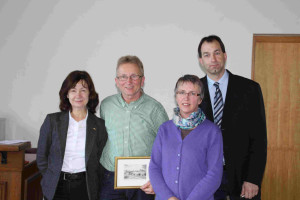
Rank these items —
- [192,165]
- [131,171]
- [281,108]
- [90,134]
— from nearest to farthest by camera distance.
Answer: [192,165] < [131,171] < [90,134] < [281,108]

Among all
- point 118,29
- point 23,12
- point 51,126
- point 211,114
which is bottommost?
point 51,126

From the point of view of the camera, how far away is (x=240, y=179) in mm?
1996

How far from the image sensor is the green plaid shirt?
208cm

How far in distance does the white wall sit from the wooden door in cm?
26

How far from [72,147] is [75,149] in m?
0.03

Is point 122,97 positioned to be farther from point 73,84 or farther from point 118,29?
point 118,29

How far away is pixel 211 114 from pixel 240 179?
0.57 metres

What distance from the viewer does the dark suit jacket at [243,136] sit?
1.99 metres

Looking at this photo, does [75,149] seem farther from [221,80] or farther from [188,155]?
[221,80]

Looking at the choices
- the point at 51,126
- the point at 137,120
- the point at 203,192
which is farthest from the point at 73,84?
the point at 203,192

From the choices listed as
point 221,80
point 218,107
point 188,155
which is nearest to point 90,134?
point 188,155

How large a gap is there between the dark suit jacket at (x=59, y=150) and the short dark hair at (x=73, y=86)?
97mm

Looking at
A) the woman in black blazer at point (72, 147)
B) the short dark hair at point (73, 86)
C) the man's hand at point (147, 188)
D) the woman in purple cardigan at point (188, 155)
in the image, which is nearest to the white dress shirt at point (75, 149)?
the woman in black blazer at point (72, 147)

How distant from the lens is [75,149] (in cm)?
208
